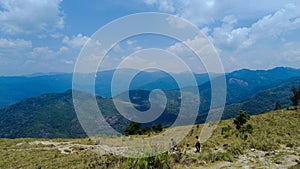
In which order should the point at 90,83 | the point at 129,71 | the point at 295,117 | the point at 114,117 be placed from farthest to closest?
1. the point at 114,117
2. the point at 295,117
3. the point at 129,71
4. the point at 90,83

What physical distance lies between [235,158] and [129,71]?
10267 mm

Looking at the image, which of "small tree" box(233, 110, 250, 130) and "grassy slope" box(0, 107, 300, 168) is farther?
"small tree" box(233, 110, 250, 130)

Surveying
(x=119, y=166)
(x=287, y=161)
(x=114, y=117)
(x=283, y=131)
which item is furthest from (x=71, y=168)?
(x=114, y=117)

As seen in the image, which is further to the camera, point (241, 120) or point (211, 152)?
point (241, 120)

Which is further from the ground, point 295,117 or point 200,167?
point 295,117

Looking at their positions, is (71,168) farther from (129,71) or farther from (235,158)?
(235,158)

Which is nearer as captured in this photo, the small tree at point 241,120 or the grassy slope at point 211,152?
the grassy slope at point 211,152

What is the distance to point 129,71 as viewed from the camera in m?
13.6

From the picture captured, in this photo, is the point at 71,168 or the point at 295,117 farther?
the point at 295,117

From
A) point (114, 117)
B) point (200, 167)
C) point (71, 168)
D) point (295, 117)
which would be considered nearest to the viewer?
point (200, 167)

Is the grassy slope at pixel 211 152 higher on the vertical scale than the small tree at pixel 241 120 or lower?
lower

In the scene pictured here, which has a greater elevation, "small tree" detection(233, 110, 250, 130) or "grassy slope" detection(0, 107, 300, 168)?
"small tree" detection(233, 110, 250, 130)

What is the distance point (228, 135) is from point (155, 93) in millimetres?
17748

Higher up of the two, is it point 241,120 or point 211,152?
point 241,120
